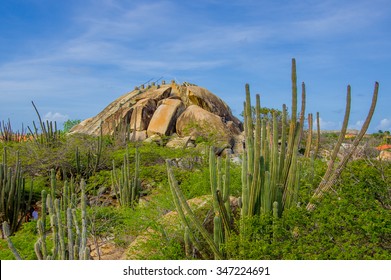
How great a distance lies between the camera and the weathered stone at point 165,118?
19.0 metres

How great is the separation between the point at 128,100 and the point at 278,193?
16.0m

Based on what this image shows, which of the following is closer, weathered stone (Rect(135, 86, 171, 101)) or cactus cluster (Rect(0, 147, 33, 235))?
cactus cluster (Rect(0, 147, 33, 235))

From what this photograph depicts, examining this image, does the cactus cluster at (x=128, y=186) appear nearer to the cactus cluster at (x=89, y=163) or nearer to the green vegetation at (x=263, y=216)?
the cactus cluster at (x=89, y=163)

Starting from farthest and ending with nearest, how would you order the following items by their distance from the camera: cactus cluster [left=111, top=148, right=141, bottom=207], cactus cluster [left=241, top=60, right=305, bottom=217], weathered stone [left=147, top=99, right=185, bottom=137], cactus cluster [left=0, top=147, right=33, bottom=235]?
1. weathered stone [left=147, top=99, right=185, bottom=137]
2. cactus cluster [left=111, top=148, right=141, bottom=207]
3. cactus cluster [left=0, top=147, right=33, bottom=235]
4. cactus cluster [left=241, top=60, right=305, bottom=217]

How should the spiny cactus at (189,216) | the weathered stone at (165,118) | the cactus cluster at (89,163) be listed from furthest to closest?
the weathered stone at (165,118), the cactus cluster at (89,163), the spiny cactus at (189,216)

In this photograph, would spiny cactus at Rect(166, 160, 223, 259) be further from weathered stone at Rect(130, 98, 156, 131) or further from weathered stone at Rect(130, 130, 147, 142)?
weathered stone at Rect(130, 98, 156, 131)

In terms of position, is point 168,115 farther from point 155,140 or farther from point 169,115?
Result: point 155,140

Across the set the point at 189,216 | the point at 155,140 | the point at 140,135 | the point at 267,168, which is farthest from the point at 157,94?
the point at 189,216

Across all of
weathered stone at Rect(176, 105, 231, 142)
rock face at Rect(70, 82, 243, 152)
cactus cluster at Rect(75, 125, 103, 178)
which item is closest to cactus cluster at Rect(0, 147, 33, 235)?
cactus cluster at Rect(75, 125, 103, 178)

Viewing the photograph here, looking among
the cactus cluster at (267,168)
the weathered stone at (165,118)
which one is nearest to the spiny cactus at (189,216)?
the cactus cluster at (267,168)

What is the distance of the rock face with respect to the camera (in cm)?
1795

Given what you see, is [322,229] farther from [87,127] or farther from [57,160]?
[87,127]

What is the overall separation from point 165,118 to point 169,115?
18 centimetres

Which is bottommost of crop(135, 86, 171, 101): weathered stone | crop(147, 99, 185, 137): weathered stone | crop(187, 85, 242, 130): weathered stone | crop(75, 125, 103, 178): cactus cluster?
crop(75, 125, 103, 178): cactus cluster
